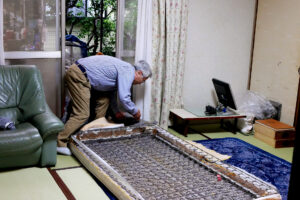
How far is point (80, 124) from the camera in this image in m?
3.55

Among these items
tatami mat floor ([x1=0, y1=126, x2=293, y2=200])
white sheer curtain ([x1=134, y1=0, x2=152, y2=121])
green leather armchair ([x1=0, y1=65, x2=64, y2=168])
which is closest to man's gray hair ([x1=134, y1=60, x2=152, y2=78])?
white sheer curtain ([x1=134, y1=0, x2=152, y2=121])

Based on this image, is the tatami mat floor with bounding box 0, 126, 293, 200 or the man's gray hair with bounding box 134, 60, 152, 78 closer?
the tatami mat floor with bounding box 0, 126, 293, 200

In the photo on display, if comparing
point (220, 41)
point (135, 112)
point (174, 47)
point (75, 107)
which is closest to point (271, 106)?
point (220, 41)

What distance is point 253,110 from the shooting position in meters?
4.59

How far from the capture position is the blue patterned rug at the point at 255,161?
121 inches

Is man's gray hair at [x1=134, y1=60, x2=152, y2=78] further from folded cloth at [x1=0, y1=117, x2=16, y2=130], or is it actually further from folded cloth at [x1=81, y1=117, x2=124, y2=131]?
folded cloth at [x1=0, y1=117, x2=16, y2=130]

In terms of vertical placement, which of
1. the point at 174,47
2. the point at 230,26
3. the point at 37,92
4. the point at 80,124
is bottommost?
the point at 80,124

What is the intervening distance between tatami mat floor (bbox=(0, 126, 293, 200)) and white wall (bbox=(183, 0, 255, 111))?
6.77ft

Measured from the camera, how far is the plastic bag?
14.6 ft

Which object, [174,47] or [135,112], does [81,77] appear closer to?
→ [135,112]

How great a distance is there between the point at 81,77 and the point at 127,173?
49.4 inches

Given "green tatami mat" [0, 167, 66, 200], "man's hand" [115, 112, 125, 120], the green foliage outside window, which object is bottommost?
"green tatami mat" [0, 167, 66, 200]

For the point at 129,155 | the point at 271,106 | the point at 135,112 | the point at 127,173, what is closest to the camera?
the point at 127,173

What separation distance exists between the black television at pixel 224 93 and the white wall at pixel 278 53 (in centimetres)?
67
